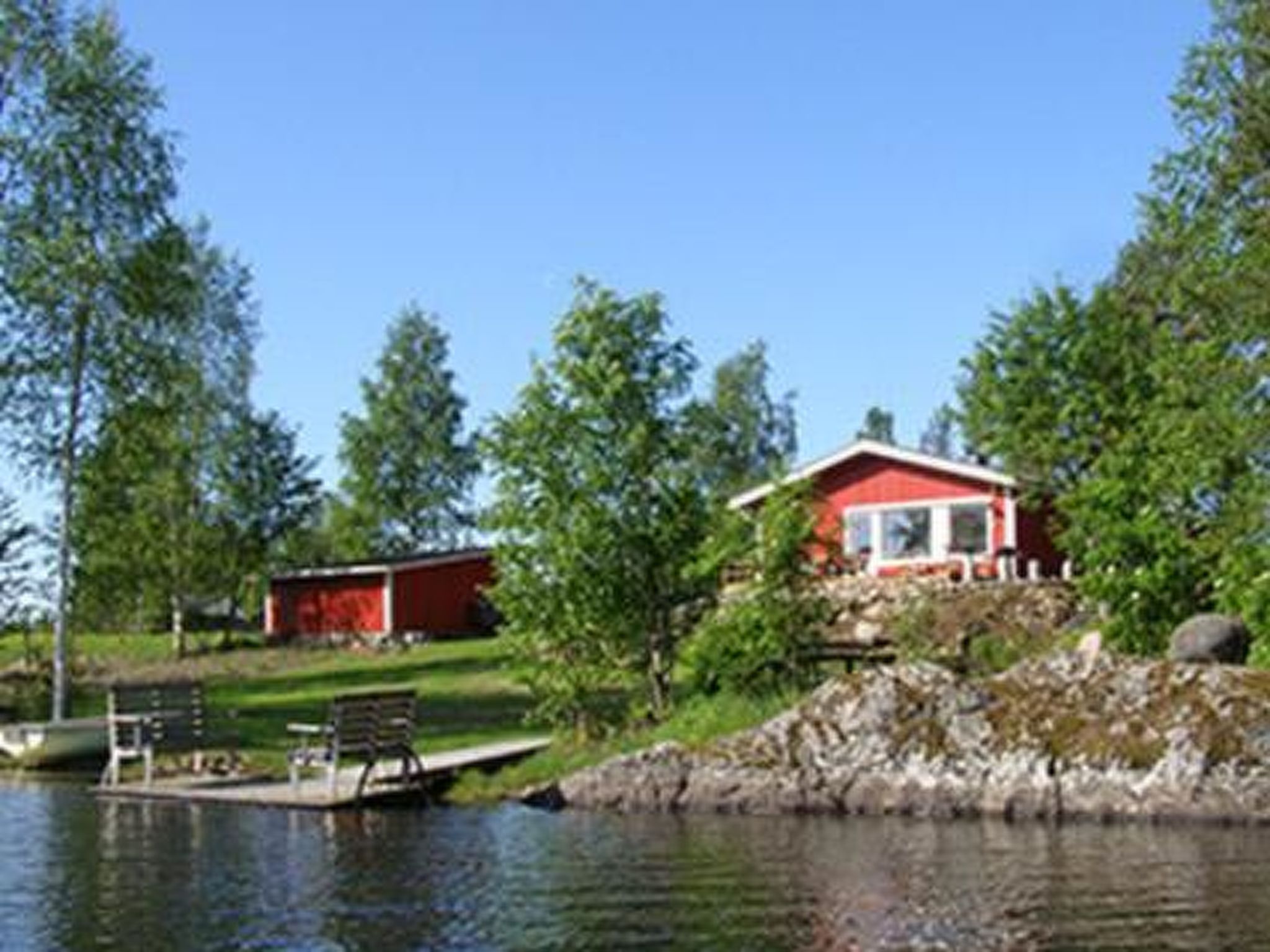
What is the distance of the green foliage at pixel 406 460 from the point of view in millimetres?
70562

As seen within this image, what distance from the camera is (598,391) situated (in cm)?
2353

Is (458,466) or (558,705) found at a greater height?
(458,466)

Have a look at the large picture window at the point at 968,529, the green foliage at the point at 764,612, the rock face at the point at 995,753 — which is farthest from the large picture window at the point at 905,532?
the rock face at the point at 995,753

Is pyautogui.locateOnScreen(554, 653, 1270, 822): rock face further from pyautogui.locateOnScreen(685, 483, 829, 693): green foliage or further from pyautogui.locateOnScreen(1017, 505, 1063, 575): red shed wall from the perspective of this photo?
pyautogui.locateOnScreen(1017, 505, 1063, 575): red shed wall

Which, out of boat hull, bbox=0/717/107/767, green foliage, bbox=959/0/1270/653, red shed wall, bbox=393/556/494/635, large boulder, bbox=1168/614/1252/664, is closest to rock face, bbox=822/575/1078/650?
green foliage, bbox=959/0/1270/653

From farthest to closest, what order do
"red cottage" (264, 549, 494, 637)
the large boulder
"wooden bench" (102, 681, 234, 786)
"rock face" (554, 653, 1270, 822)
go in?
1. "red cottage" (264, 549, 494, 637)
2. "wooden bench" (102, 681, 234, 786)
3. the large boulder
4. "rock face" (554, 653, 1270, 822)

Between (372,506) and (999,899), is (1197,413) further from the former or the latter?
(372,506)

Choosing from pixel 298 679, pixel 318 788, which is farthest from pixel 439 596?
pixel 318 788

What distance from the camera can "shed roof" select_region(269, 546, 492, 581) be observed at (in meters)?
51.8

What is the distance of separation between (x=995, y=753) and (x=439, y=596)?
1428 inches

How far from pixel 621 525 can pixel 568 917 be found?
1159 centimetres

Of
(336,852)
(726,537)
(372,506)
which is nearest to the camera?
(336,852)

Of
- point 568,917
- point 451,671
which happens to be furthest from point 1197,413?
point 451,671

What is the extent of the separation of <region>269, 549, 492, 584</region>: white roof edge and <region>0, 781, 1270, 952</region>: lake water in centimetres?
3290
